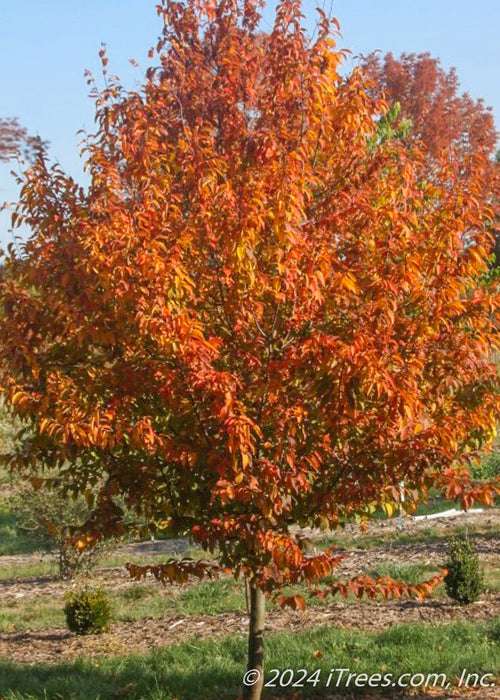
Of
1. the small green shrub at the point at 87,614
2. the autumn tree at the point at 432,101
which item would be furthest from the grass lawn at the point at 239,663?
the autumn tree at the point at 432,101

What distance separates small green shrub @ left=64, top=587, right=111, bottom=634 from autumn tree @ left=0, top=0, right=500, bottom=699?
142 inches

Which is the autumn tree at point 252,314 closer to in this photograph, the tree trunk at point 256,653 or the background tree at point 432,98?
the tree trunk at point 256,653

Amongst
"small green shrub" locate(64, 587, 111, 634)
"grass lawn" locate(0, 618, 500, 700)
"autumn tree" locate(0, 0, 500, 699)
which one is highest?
"autumn tree" locate(0, 0, 500, 699)

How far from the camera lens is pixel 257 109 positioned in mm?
5379

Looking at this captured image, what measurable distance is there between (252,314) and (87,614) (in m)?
4.80

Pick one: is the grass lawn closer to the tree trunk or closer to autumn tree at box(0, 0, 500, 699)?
the tree trunk

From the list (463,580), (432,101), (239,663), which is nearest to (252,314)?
(239,663)

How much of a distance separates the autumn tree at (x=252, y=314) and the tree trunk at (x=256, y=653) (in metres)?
0.76

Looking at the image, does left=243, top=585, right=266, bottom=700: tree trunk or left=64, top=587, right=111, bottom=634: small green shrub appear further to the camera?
left=64, top=587, right=111, bottom=634: small green shrub

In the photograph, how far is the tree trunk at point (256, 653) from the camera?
5605mm

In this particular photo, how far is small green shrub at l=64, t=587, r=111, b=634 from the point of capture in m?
8.49

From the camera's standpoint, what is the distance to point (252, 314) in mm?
4910

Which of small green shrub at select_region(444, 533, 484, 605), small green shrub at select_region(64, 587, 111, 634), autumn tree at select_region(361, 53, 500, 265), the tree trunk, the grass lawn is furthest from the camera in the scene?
autumn tree at select_region(361, 53, 500, 265)

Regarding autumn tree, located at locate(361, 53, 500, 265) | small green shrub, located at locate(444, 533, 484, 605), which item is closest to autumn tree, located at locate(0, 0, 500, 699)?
small green shrub, located at locate(444, 533, 484, 605)
